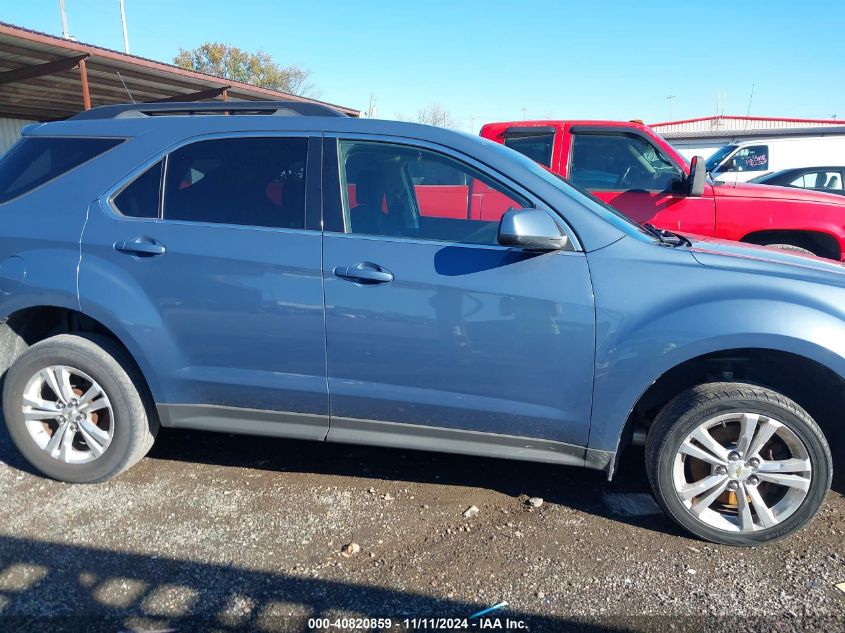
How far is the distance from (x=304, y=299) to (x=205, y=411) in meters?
0.82

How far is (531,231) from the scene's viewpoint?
258 centimetres

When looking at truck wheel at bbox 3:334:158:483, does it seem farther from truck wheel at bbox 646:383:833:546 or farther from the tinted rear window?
truck wheel at bbox 646:383:833:546

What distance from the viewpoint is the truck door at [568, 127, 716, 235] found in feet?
16.9

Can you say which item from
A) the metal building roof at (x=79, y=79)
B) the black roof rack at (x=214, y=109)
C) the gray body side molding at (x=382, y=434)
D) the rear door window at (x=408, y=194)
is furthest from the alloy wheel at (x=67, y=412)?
the metal building roof at (x=79, y=79)

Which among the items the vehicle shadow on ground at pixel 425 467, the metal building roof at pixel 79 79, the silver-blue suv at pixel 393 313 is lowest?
the vehicle shadow on ground at pixel 425 467

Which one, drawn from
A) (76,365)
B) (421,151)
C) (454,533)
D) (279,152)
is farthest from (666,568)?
(76,365)

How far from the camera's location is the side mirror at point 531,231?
2572 mm

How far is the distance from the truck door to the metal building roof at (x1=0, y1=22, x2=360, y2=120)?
2863 mm

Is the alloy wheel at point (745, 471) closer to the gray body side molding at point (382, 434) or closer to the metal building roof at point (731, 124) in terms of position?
the gray body side molding at point (382, 434)

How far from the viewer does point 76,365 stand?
3.06 m

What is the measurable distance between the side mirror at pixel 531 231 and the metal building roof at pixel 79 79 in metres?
4.38

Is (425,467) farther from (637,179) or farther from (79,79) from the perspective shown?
(79,79)

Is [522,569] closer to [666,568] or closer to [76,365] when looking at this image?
[666,568]

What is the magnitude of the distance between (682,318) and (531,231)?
2.40 ft
